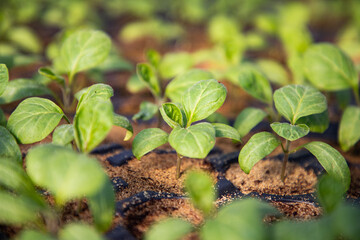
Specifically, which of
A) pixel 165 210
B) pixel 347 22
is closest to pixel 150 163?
pixel 165 210

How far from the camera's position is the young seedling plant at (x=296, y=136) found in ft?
3.43

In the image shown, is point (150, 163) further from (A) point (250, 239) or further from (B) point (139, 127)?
(A) point (250, 239)

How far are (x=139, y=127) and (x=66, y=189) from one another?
0.94 meters

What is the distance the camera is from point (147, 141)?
1067 millimetres

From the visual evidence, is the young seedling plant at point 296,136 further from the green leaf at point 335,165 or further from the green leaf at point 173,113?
the green leaf at point 173,113

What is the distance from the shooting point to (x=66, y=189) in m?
0.73

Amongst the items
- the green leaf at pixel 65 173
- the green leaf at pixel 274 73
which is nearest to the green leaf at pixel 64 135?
the green leaf at pixel 65 173

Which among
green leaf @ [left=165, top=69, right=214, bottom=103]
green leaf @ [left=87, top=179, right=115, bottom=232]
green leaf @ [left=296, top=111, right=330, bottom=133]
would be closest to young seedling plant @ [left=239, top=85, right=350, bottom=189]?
green leaf @ [left=296, top=111, right=330, bottom=133]

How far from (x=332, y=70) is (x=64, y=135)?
121 cm

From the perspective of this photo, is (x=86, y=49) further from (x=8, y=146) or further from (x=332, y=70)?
(x=332, y=70)

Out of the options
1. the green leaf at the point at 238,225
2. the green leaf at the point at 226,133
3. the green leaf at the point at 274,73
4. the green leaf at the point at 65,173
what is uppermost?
the green leaf at the point at 65,173

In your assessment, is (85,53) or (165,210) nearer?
(165,210)

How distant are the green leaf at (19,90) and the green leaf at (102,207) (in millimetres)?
709

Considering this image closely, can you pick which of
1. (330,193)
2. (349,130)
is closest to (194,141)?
(330,193)
